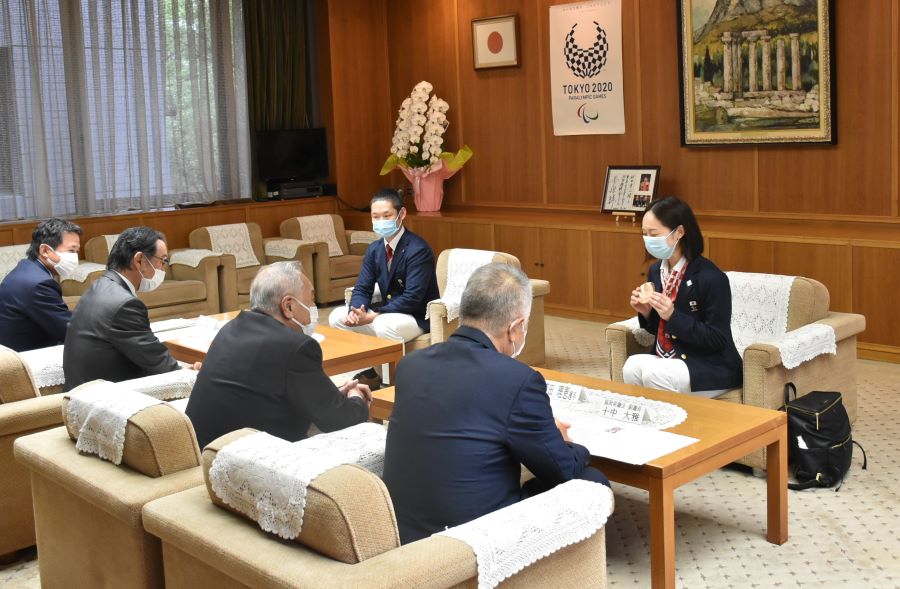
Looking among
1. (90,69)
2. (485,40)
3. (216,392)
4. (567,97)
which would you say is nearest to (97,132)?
(90,69)

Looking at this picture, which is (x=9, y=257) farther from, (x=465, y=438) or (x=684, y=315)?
(x=465, y=438)

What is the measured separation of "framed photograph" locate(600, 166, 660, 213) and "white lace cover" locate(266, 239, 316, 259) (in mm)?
2596

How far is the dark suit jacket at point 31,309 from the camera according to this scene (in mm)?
5105

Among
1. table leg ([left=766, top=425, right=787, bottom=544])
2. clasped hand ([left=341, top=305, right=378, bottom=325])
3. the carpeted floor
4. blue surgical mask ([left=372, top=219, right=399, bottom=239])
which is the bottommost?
the carpeted floor

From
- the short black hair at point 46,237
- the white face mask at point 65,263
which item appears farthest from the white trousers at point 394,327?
the short black hair at point 46,237

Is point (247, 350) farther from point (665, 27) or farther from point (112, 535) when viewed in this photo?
point (665, 27)

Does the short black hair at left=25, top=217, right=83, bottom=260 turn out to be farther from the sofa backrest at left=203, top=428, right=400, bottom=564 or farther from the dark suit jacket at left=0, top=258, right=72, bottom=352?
the sofa backrest at left=203, top=428, right=400, bottom=564

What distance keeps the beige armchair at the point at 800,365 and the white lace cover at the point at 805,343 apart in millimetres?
43

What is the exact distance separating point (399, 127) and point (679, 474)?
22.7 feet

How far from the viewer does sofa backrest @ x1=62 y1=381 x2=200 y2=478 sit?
296 cm

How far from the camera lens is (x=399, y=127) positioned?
32.4 ft

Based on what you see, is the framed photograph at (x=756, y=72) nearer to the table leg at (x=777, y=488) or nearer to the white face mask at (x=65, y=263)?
the table leg at (x=777, y=488)

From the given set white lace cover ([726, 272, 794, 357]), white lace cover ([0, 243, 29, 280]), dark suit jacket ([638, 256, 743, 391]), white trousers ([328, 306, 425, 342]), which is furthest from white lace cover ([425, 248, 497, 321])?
white lace cover ([0, 243, 29, 280])

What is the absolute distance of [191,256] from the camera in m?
8.48
